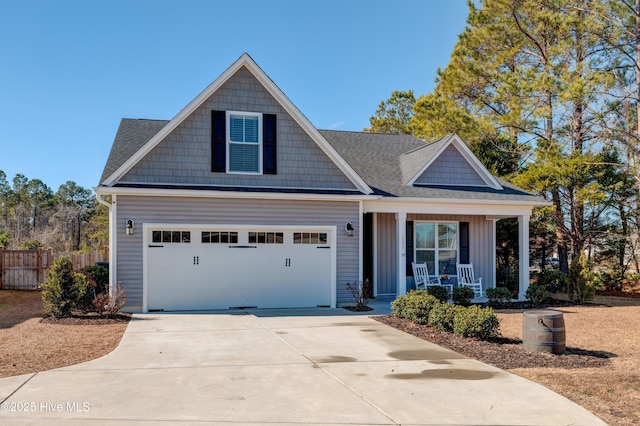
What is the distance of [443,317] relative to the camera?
10.4 meters

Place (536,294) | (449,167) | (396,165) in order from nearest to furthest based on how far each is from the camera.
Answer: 1. (536,294)
2. (449,167)
3. (396,165)

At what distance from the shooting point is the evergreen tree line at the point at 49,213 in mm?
40603

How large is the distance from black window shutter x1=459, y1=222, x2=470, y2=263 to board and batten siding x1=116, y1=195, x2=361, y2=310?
14.2ft

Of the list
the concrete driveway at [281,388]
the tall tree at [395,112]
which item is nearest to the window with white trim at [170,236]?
the concrete driveway at [281,388]

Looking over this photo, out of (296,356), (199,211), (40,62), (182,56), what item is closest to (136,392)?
(296,356)

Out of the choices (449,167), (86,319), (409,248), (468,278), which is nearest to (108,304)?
(86,319)

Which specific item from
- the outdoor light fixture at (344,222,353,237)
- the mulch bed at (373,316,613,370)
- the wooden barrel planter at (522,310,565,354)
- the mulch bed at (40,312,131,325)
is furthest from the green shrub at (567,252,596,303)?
the mulch bed at (40,312,131,325)

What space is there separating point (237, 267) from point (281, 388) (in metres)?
7.61

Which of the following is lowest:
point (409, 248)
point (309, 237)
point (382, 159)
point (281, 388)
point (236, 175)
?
point (281, 388)

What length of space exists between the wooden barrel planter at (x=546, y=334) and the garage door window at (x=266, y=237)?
7.13 m

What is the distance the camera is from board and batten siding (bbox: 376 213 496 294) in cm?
1678

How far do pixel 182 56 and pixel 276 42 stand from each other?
3084mm

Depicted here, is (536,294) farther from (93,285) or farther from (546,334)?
(93,285)

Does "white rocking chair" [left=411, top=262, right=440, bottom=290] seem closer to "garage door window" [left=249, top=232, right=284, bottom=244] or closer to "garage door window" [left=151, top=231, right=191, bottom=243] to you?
"garage door window" [left=249, top=232, right=284, bottom=244]
